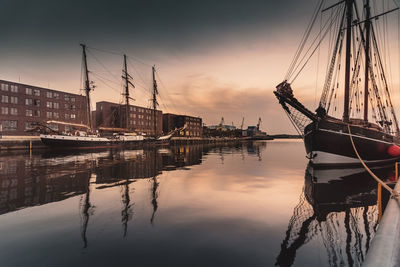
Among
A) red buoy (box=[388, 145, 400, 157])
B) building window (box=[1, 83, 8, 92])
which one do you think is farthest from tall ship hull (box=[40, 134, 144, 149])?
red buoy (box=[388, 145, 400, 157])

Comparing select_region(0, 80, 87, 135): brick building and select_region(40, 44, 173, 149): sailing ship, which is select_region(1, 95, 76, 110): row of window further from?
select_region(40, 44, 173, 149): sailing ship

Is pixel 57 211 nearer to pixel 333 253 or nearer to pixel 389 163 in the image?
pixel 333 253

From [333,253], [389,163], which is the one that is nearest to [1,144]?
[333,253]

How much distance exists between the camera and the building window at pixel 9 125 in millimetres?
61469

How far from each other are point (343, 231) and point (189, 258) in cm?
513

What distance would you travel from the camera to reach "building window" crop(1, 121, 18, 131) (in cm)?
6147

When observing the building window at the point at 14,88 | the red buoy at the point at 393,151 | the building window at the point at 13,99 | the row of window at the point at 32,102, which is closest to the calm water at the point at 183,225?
the red buoy at the point at 393,151

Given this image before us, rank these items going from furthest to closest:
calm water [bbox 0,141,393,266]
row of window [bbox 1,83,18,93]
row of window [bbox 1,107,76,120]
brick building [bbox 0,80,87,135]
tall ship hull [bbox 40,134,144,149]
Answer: brick building [bbox 0,80,87,135] < row of window [bbox 1,107,76,120] < row of window [bbox 1,83,18,93] < tall ship hull [bbox 40,134,144,149] < calm water [bbox 0,141,393,266]

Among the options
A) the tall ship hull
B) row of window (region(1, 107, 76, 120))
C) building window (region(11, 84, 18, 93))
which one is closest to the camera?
the tall ship hull

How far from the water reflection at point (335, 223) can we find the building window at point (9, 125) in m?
82.9

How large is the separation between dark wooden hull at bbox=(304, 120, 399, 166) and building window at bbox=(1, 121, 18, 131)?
82.2 meters

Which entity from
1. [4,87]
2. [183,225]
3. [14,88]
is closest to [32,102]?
[14,88]

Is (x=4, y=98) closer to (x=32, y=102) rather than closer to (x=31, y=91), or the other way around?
(x=32, y=102)

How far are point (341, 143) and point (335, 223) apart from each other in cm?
1496
